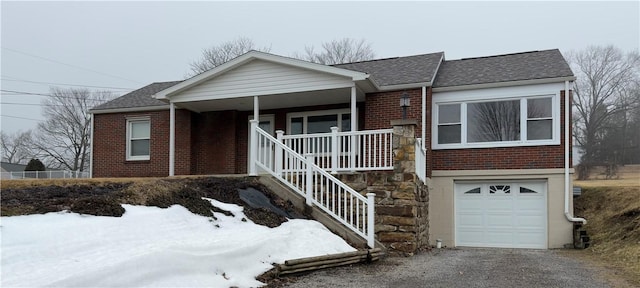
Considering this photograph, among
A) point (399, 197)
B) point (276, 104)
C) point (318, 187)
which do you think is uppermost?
point (276, 104)

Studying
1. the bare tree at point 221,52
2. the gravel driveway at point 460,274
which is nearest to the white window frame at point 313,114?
the gravel driveway at point 460,274

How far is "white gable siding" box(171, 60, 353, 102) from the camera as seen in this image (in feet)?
38.6

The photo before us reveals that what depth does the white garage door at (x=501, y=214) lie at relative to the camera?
1182cm

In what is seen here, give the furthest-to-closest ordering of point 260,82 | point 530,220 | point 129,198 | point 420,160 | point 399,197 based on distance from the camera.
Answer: point 260,82 < point 530,220 < point 420,160 < point 399,197 < point 129,198

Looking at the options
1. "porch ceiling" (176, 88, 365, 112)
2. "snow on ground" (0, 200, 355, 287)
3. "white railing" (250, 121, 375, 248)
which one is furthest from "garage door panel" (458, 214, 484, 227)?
"snow on ground" (0, 200, 355, 287)

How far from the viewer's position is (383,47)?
39.2 m

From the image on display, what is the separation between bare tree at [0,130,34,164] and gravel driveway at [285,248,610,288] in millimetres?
47316

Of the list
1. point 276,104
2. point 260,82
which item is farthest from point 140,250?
point 276,104

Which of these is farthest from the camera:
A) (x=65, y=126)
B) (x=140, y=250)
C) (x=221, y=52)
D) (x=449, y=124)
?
(x=65, y=126)

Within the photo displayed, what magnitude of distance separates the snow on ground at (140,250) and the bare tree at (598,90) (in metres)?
27.5

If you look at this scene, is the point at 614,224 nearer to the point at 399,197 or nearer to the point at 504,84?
the point at 504,84

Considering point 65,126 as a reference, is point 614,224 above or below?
below

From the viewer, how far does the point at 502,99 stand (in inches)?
478

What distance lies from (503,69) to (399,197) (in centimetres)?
594
